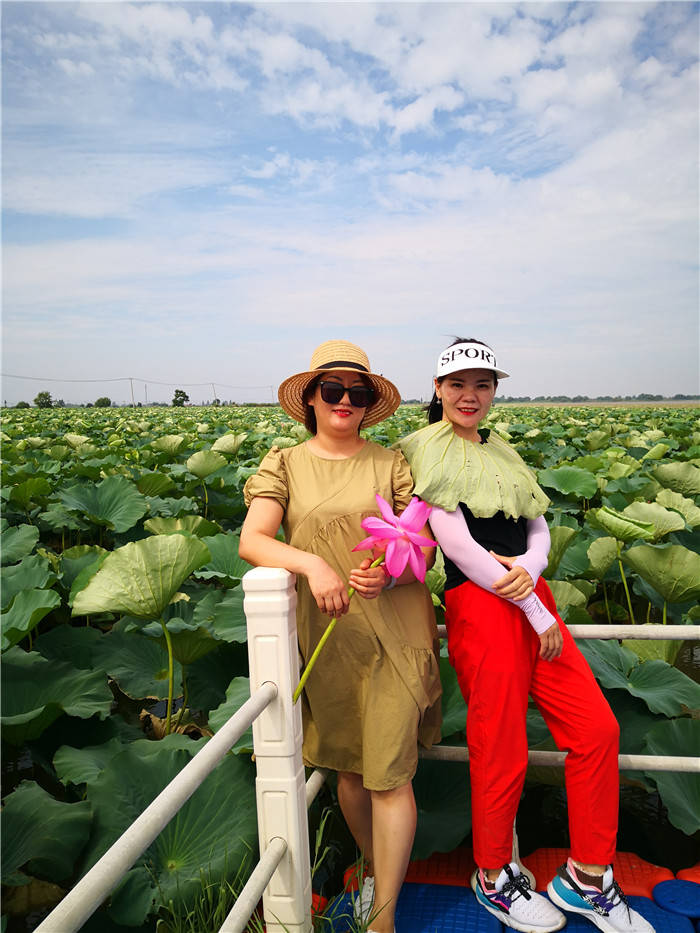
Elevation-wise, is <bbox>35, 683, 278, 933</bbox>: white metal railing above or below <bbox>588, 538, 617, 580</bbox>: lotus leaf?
above

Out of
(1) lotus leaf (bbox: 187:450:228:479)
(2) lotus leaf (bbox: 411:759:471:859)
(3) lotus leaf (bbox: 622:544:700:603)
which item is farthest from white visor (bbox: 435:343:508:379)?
(1) lotus leaf (bbox: 187:450:228:479)

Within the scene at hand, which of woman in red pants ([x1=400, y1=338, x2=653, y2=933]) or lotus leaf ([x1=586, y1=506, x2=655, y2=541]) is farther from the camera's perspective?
lotus leaf ([x1=586, y1=506, x2=655, y2=541])

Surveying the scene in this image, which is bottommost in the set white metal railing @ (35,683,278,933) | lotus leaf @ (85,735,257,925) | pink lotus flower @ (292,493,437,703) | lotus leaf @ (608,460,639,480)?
lotus leaf @ (85,735,257,925)

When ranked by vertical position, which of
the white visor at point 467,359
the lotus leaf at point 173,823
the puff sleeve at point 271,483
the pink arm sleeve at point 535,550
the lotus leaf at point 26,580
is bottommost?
the lotus leaf at point 173,823

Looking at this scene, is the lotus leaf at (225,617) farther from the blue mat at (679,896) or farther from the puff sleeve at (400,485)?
the blue mat at (679,896)

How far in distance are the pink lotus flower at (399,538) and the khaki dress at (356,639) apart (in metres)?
0.26

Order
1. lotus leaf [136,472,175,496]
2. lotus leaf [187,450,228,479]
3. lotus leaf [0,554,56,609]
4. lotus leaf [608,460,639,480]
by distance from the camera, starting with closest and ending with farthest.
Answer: lotus leaf [0,554,56,609] → lotus leaf [608,460,639,480] → lotus leaf [136,472,175,496] → lotus leaf [187,450,228,479]

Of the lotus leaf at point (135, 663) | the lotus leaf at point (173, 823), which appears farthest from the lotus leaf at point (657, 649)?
the lotus leaf at point (135, 663)

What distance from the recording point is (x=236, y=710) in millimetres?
1648

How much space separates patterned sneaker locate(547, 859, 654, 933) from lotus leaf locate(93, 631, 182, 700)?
143 centimetres

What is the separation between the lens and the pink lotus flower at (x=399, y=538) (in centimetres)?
111

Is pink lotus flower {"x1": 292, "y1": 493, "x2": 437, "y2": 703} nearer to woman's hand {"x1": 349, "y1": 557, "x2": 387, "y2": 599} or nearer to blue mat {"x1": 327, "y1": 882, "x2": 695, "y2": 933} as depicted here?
woman's hand {"x1": 349, "y1": 557, "x2": 387, "y2": 599}

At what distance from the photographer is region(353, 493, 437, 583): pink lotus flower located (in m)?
1.11

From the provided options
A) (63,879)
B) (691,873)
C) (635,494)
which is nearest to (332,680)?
(63,879)
